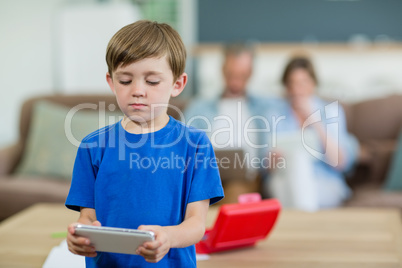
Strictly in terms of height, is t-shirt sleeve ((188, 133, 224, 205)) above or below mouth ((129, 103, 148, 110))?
below

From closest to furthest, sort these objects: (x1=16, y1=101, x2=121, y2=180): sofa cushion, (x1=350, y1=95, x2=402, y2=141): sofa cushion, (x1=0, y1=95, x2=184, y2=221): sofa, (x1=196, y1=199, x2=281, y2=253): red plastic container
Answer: (x1=196, y1=199, x2=281, y2=253): red plastic container < (x1=0, y1=95, x2=184, y2=221): sofa < (x1=16, y1=101, x2=121, y2=180): sofa cushion < (x1=350, y1=95, x2=402, y2=141): sofa cushion

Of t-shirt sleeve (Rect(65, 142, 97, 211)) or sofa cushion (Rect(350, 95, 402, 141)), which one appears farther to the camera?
sofa cushion (Rect(350, 95, 402, 141))

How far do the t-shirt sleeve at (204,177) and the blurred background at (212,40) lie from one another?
2708mm

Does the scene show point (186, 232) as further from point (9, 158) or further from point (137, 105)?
point (9, 158)

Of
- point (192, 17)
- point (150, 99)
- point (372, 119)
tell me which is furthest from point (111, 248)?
point (192, 17)

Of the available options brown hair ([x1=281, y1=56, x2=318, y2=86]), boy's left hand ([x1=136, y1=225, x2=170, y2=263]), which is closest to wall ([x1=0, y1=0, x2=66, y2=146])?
Answer: brown hair ([x1=281, y1=56, x2=318, y2=86])

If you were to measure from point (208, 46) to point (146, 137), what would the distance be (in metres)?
4.60

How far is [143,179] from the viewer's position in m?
0.65

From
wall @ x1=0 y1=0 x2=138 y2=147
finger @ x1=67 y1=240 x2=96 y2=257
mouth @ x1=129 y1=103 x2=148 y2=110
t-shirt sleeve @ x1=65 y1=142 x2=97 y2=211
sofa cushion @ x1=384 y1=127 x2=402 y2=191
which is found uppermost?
wall @ x1=0 y1=0 x2=138 y2=147

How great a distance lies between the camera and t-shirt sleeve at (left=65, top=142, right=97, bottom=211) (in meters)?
0.69

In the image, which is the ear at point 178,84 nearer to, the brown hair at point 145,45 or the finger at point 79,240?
the brown hair at point 145,45

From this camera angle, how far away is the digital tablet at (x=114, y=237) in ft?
1.91

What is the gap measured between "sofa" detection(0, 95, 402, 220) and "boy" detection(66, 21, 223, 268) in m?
1.38

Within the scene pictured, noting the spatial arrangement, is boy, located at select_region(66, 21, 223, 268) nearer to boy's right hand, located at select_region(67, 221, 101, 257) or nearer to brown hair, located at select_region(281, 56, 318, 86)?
boy's right hand, located at select_region(67, 221, 101, 257)
